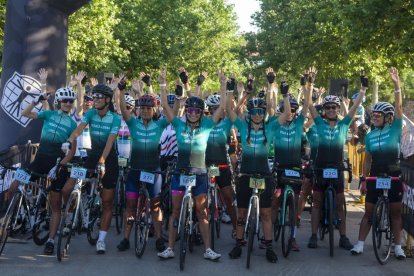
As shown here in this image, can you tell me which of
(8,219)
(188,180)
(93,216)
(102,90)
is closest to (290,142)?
(188,180)

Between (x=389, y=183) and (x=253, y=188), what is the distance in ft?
5.76

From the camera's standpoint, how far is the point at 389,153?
854 centimetres

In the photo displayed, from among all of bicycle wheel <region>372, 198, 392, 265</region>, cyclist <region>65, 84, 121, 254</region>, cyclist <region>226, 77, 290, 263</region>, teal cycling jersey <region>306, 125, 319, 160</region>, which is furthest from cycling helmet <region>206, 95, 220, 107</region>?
bicycle wheel <region>372, 198, 392, 265</region>

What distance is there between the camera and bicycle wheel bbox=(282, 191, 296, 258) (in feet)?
28.3

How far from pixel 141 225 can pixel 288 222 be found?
1.96m

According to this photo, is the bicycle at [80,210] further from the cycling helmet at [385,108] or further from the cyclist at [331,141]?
the cycling helmet at [385,108]

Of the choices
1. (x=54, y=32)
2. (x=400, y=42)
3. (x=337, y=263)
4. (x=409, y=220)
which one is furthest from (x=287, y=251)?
(x=400, y=42)

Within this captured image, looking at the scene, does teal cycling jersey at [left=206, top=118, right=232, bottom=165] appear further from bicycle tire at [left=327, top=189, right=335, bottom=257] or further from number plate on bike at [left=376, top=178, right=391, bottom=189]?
number plate on bike at [left=376, top=178, right=391, bottom=189]

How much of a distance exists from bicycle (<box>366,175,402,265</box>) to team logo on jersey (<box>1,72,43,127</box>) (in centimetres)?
664

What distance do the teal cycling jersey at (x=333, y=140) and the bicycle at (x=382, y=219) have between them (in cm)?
72

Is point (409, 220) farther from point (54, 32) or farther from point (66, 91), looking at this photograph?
point (54, 32)

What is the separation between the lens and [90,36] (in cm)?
2588

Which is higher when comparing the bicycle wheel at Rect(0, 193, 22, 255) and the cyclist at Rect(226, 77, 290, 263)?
the cyclist at Rect(226, 77, 290, 263)

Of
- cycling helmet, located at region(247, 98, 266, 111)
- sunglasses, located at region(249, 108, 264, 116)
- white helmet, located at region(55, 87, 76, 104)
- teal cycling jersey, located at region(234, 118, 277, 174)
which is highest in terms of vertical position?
white helmet, located at region(55, 87, 76, 104)
